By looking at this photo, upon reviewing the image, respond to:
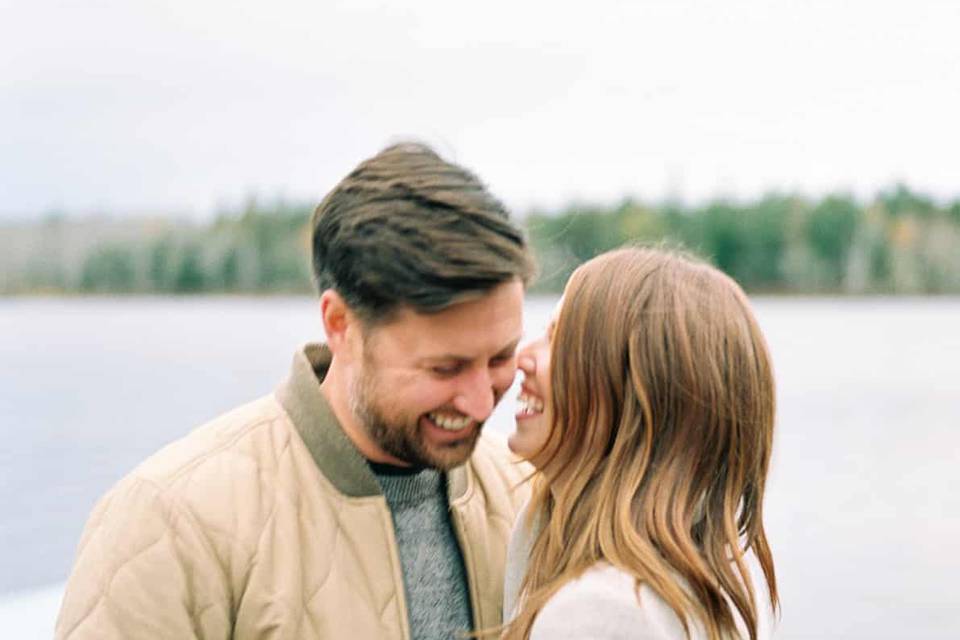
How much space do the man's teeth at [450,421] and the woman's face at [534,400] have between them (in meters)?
0.15

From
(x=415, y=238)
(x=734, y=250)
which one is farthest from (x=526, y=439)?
(x=734, y=250)

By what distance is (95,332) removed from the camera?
568 inches

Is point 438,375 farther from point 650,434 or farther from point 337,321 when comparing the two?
point 650,434

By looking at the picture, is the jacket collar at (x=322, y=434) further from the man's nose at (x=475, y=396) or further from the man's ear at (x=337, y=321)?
the man's nose at (x=475, y=396)

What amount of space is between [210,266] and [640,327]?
916 centimetres

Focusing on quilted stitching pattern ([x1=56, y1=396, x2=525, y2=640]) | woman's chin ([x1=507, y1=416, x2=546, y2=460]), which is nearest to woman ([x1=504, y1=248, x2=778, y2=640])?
woman's chin ([x1=507, y1=416, x2=546, y2=460])

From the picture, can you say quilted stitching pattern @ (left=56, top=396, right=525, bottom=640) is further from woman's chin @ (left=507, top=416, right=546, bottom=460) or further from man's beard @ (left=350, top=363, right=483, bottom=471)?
woman's chin @ (left=507, top=416, right=546, bottom=460)

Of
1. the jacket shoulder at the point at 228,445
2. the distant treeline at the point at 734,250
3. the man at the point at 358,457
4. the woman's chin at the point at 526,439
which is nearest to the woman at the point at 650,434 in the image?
the woman's chin at the point at 526,439

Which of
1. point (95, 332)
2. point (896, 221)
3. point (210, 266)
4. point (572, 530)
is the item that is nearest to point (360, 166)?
point (572, 530)

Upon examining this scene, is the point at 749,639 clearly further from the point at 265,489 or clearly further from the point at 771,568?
the point at 265,489

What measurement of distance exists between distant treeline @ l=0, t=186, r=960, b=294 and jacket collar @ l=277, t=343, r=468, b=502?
6.74m

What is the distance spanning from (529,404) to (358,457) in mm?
298

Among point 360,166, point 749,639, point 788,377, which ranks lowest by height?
point 788,377

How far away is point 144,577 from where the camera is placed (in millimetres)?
1640
